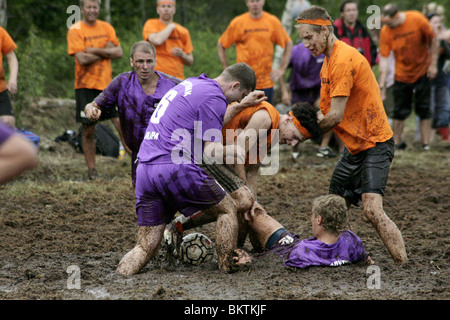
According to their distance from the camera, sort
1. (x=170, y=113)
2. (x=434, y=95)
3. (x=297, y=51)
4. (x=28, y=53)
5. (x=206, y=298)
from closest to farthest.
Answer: (x=206, y=298) < (x=170, y=113) < (x=28, y=53) < (x=297, y=51) < (x=434, y=95)

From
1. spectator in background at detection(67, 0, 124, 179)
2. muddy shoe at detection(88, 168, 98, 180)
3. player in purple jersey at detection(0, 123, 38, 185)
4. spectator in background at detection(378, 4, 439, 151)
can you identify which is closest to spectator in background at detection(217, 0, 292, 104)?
spectator in background at detection(378, 4, 439, 151)

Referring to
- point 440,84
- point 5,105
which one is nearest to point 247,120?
point 5,105

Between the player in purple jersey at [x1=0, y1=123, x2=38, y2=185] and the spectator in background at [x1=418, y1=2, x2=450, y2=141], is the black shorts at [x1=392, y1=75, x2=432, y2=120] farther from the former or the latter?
the player in purple jersey at [x1=0, y1=123, x2=38, y2=185]

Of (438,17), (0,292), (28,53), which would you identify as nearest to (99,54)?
(28,53)

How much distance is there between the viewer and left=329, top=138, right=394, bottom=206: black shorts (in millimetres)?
5500

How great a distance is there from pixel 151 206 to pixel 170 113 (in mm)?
812

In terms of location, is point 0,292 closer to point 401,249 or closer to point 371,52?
point 401,249

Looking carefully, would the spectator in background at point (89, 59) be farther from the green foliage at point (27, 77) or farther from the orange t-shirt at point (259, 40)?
the orange t-shirt at point (259, 40)

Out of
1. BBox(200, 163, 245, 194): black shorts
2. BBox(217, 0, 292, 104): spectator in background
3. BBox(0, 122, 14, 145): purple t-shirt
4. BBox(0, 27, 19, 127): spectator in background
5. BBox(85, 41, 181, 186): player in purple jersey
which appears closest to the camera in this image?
BBox(0, 122, 14, 145): purple t-shirt

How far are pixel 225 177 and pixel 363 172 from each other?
126 cm

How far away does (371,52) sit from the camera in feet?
37.1

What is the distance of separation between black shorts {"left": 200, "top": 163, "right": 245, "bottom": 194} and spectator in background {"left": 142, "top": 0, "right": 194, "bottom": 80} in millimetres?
4347

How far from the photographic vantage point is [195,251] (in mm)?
5547

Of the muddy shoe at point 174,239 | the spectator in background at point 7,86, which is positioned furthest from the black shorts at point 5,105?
the muddy shoe at point 174,239
